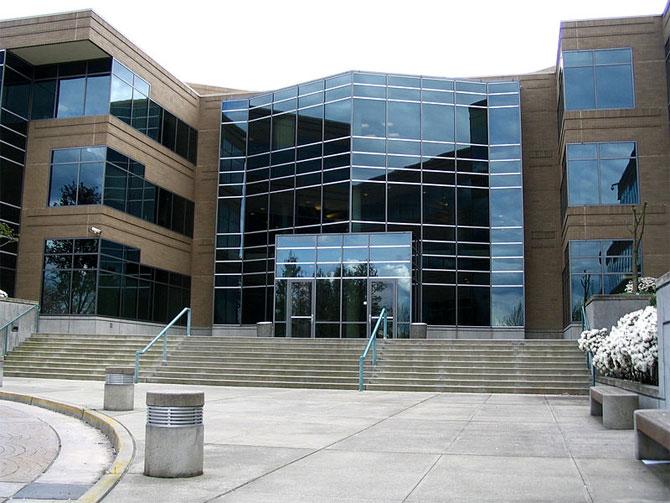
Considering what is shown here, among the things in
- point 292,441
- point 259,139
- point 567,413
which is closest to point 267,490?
point 292,441

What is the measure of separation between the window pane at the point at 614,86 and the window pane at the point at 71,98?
75.3 ft

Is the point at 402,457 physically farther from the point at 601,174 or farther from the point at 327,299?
Answer: the point at 601,174

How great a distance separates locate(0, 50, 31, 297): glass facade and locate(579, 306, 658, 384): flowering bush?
2548 centimetres

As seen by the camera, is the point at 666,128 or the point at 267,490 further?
the point at 666,128

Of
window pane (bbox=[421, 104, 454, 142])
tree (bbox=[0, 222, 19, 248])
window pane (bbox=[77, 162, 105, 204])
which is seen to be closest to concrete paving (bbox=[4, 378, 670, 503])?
tree (bbox=[0, 222, 19, 248])

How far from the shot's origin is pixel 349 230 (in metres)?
32.5

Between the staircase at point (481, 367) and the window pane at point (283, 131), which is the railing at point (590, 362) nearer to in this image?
the staircase at point (481, 367)

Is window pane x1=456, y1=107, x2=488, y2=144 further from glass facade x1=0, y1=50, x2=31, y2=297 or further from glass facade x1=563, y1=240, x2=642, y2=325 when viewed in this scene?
glass facade x1=0, y1=50, x2=31, y2=297

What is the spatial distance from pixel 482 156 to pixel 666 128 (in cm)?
Result: 802

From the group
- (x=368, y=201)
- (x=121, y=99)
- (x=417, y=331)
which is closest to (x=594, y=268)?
(x=417, y=331)

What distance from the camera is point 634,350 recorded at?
12.9m

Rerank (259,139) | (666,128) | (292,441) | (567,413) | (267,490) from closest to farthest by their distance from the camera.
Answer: (267,490)
(292,441)
(567,413)
(666,128)
(259,139)

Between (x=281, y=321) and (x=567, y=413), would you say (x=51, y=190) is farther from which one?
(x=567, y=413)

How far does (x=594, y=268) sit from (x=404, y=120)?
1090 cm
